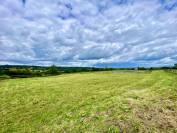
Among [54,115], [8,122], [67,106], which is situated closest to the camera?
[8,122]

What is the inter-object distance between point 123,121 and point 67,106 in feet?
14.5

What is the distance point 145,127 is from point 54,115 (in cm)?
453

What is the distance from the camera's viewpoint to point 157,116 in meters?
10.3

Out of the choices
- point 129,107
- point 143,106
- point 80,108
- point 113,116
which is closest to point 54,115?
point 80,108

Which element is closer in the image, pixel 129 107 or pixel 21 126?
pixel 21 126

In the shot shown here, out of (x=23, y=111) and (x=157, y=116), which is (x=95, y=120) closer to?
(x=157, y=116)

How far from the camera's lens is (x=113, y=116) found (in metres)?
10.1

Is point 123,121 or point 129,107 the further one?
point 129,107

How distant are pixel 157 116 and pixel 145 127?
1.75 m

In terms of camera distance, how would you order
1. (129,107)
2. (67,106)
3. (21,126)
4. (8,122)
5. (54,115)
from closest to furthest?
(21,126)
(8,122)
(54,115)
(129,107)
(67,106)

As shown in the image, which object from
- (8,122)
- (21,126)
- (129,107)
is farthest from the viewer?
(129,107)

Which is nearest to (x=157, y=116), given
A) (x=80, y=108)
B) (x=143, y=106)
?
(x=143, y=106)

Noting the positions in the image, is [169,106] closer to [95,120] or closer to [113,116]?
[113,116]

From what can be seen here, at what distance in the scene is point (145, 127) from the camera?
890 cm
